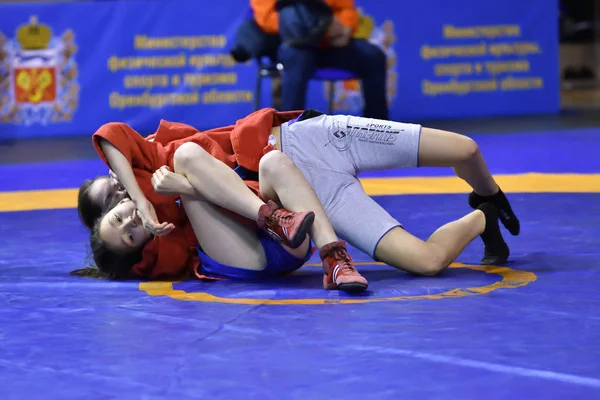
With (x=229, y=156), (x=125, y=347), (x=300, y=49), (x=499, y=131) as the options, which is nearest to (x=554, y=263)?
(x=229, y=156)

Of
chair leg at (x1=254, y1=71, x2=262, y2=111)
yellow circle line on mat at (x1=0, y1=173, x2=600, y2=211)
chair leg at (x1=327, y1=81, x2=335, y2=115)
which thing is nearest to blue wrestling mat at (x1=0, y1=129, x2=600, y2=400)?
yellow circle line on mat at (x1=0, y1=173, x2=600, y2=211)

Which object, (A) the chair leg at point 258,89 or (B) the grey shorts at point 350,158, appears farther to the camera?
(A) the chair leg at point 258,89

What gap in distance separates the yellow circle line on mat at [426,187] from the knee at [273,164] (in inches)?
73.4

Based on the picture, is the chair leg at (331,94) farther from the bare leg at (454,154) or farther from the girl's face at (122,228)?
the girl's face at (122,228)

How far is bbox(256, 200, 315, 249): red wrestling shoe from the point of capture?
317 cm

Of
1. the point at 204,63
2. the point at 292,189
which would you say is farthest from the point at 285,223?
the point at 204,63

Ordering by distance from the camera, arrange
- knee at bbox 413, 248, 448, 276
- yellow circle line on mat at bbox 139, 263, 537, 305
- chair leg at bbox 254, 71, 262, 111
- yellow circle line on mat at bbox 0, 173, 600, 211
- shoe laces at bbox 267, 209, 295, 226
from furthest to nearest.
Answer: chair leg at bbox 254, 71, 262, 111 < yellow circle line on mat at bbox 0, 173, 600, 211 < knee at bbox 413, 248, 448, 276 < shoe laces at bbox 267, 209, 295, 226 < yellow circle line on mat at bbox 139, 263, 537, 305

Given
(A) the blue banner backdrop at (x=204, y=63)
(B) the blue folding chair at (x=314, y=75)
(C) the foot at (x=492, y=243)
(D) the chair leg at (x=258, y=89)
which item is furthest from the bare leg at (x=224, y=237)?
(A) the blue banner backdrop at (x=204, y=63)

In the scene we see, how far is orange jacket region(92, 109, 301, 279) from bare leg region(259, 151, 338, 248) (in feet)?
0.49

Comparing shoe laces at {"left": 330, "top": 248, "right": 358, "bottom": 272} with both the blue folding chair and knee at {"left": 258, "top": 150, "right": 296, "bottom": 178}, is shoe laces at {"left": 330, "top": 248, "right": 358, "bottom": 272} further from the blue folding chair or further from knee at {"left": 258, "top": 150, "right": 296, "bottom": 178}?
the blue folding chair

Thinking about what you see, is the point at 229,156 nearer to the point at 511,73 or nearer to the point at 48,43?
the point at 48,43

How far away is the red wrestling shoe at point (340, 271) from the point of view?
3.16m

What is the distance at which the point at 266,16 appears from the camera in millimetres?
7258

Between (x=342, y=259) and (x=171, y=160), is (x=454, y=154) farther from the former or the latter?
(x=171, y=160)
